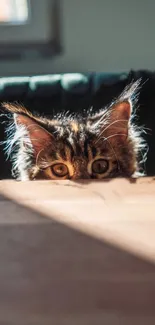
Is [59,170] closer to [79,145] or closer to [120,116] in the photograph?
[79,145]

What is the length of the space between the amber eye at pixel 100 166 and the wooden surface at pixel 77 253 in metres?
0.10

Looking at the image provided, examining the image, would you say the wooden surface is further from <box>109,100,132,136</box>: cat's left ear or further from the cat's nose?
<box>109,100,132,136</box>: cat's left ear

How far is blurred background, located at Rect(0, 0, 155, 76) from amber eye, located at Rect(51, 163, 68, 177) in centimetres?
58

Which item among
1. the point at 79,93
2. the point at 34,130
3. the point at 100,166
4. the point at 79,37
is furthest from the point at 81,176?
the point at 79,37

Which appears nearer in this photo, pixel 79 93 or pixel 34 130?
pixel 34 130

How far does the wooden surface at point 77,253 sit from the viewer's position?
0.73 m

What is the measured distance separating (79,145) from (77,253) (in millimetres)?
382

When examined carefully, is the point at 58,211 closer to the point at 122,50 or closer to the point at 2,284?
the point at 2,284

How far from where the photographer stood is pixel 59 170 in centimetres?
120

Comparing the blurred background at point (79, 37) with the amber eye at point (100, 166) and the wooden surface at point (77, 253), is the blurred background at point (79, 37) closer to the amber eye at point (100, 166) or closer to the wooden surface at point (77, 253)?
the amber eye at point (100, 166)

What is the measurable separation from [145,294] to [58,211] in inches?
11.4

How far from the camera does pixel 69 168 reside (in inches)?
46.7

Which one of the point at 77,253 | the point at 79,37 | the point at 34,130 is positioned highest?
the point at 79,37

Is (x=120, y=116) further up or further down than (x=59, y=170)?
further up
